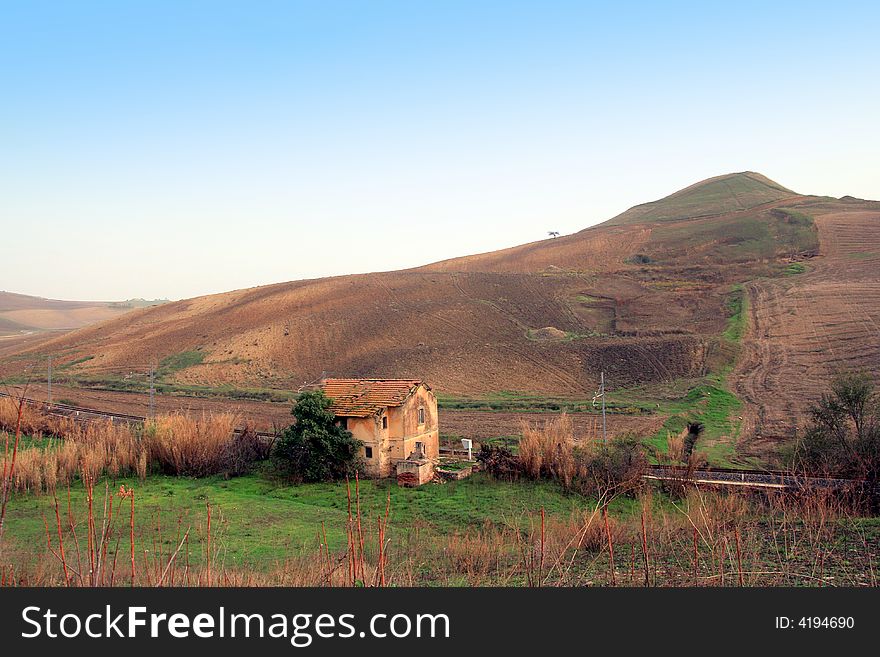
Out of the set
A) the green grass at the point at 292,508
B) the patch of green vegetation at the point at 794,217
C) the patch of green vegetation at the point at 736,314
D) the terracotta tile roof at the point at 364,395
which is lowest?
the green grass at the point at 292,508

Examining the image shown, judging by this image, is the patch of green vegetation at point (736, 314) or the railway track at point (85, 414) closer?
the railway track at point (85, 414)

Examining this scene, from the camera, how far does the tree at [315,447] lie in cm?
2427

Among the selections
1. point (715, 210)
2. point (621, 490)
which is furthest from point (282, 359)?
point (715, 210)

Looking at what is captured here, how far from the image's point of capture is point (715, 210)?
344ft

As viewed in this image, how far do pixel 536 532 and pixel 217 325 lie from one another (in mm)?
61108

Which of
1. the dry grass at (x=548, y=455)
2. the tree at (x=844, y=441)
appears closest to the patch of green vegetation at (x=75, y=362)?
the dry grass at (x=548, y=455)

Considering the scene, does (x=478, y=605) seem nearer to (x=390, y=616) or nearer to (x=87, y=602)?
(x=390, y=616)

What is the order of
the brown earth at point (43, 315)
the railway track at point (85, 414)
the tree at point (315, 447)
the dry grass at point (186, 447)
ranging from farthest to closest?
the brown earth at point (43, 315), the railway track at point (85, 414), the dry grass at point (186, 447), the tree at point (315, 447)

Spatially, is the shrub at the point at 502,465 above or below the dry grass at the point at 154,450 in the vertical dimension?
below

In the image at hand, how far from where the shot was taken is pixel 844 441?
2092 centimetres

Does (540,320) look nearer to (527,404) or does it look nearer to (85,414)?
(527,404)

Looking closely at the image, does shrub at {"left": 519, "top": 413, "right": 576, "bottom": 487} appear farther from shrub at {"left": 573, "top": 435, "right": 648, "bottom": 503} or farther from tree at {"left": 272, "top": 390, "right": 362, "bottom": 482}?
tree at {"left": 272, "top": 390, "right": 362, "bottom": 482}

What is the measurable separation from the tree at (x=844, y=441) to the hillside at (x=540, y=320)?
25.7 feet

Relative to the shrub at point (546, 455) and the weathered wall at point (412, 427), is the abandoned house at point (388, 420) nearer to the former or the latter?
the weathered wall at point (412, 427)
